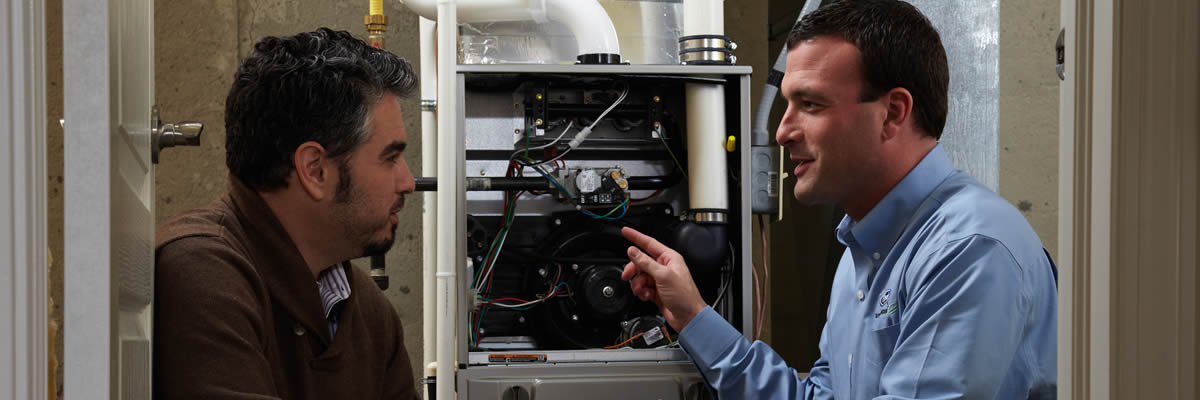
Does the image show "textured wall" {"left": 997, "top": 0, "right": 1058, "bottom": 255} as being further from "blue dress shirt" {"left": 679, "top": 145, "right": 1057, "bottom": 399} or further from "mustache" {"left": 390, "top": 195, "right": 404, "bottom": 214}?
"mustache" {"left": 390, "top": 195, "right": 404, "bottom": 214}

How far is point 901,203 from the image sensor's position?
1648mm

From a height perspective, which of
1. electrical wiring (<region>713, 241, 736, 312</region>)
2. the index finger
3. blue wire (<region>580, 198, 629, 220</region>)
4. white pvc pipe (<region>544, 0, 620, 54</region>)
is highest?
white pvc pipe (<region>544, 0, 620, 54</region>)

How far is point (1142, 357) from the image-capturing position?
1.91 ft

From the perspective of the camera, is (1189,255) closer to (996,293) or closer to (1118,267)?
(1118,267)

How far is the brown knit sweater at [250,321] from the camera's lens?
107 cm

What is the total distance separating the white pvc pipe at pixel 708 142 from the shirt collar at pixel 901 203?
584 mm

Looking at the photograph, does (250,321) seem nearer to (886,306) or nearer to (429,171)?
(886,306)

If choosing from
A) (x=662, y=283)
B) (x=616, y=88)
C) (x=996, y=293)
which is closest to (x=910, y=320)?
(x=996, y=293)

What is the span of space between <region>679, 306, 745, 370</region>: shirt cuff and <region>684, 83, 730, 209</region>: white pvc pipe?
297 mm

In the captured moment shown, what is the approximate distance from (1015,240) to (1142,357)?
34.7 inches

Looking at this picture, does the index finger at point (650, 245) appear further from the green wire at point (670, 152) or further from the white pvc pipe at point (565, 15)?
the white pvc pipe at point (565, 15)

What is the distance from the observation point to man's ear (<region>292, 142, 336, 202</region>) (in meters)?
1.47

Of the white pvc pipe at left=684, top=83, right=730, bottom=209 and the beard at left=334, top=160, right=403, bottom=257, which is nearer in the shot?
the beard at left=334, top=160, right=403, bottom=257
